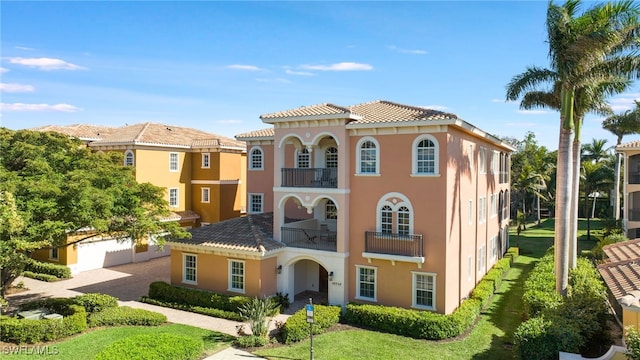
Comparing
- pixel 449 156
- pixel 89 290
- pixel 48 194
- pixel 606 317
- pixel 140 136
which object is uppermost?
pixel 140 136

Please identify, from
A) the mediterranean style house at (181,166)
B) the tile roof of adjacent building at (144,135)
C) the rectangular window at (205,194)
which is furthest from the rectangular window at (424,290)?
the rectangular window at (205,194)

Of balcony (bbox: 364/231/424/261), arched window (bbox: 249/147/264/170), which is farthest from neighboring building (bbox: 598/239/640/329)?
arched window (bbox: 249/147/264/170)

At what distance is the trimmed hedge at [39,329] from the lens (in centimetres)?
1548

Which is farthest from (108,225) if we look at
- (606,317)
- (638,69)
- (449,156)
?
(638,69)

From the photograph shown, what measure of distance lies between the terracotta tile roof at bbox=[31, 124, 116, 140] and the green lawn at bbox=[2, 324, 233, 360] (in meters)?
22.4

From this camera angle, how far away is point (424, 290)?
1838cm

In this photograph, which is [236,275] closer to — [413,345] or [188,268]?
[188,268]

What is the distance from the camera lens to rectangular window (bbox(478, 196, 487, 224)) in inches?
942

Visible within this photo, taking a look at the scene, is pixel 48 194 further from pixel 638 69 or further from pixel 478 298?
pixel 638 69

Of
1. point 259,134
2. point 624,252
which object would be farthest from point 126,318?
point 624,252

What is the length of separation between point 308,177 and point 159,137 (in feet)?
59.6

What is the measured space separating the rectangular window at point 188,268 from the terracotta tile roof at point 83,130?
61.0 ft

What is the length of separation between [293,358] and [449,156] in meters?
10.5

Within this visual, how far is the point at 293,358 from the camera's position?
1473cm
